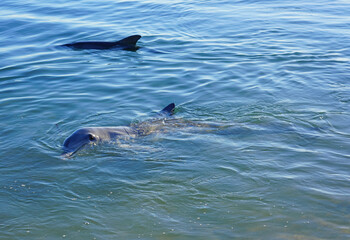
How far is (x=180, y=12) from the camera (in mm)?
20953

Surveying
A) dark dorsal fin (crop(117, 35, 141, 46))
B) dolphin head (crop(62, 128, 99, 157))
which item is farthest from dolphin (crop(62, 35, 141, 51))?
dolphin head (crop(62, 128, 99, 157))

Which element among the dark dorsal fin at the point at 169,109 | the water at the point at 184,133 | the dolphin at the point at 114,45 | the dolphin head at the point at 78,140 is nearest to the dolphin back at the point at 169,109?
the dark dorsal fin at the point at 169,109

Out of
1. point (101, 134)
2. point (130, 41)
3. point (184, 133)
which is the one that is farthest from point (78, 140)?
point (130, 41)

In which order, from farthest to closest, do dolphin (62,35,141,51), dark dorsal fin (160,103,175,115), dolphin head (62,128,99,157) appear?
dolphin (62,35,141,51) < dark dorsal fin (160,103,175,115) < dolphin head (62,128,99,157)

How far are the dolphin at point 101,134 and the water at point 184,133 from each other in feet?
0.62

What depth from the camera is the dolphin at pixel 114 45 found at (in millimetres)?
15397

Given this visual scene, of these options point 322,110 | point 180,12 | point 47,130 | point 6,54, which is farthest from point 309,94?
point 180,12

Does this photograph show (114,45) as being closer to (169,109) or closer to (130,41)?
(130,41)

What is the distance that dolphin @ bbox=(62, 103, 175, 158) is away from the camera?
830cm

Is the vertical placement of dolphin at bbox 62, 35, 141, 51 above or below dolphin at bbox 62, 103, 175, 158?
above

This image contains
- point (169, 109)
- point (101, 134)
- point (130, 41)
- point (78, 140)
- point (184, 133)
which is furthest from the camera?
point (130, 41)

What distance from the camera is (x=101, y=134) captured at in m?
8.55

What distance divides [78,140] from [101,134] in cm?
44

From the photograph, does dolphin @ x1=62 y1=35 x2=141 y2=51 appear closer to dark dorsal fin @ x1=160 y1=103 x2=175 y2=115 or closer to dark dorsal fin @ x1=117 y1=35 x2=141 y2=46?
dark dorsal fin @ x1=117 y1=35 x2=141 y2=46
